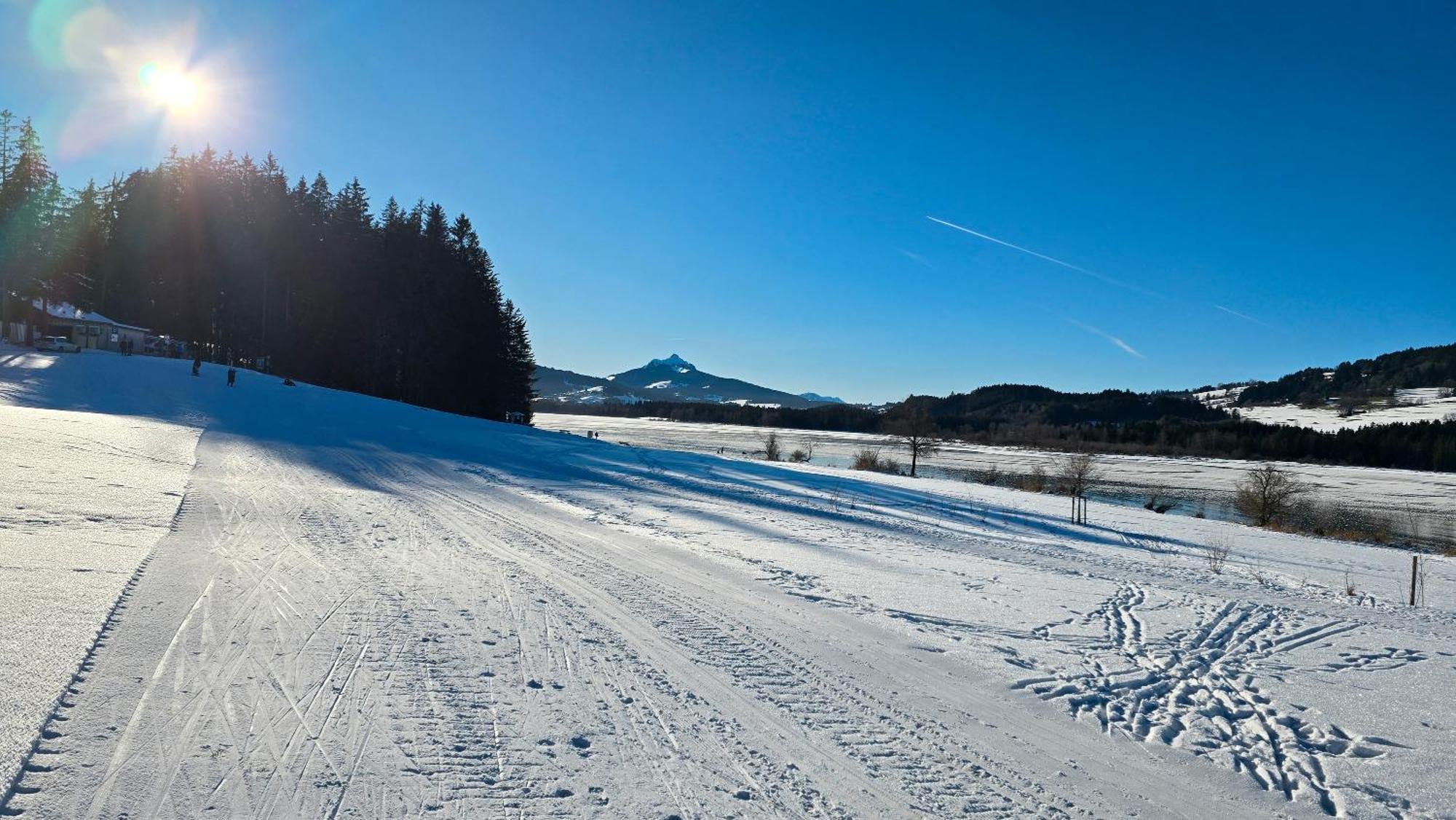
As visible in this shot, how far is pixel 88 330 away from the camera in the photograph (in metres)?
40.5

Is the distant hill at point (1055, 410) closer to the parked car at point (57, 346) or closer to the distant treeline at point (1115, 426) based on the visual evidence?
the distant treeline at point (1115, 426)

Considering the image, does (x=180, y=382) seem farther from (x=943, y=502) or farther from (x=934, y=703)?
(x=934, y=703)

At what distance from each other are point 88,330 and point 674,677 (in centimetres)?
5125

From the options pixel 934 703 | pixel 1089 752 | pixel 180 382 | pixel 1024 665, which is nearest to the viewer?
pixel 1089 752

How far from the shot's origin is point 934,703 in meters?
5.62

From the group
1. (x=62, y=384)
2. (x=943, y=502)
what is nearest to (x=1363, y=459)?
(x=943, y=502)

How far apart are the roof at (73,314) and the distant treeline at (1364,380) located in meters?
167

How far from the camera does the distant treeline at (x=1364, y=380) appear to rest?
431 ft

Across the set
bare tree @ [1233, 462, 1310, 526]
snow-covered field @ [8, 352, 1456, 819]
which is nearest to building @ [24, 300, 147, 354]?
snow-covered field @ [8, 352, 1456, 819]

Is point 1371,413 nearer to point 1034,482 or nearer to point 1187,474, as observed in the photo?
point 1187,474

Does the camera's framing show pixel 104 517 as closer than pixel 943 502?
Yes

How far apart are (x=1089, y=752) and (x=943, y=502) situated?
21317mm

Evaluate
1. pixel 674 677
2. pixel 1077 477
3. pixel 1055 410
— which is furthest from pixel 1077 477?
pixel 1055 410

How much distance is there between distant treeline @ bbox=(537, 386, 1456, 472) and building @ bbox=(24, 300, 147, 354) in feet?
164
